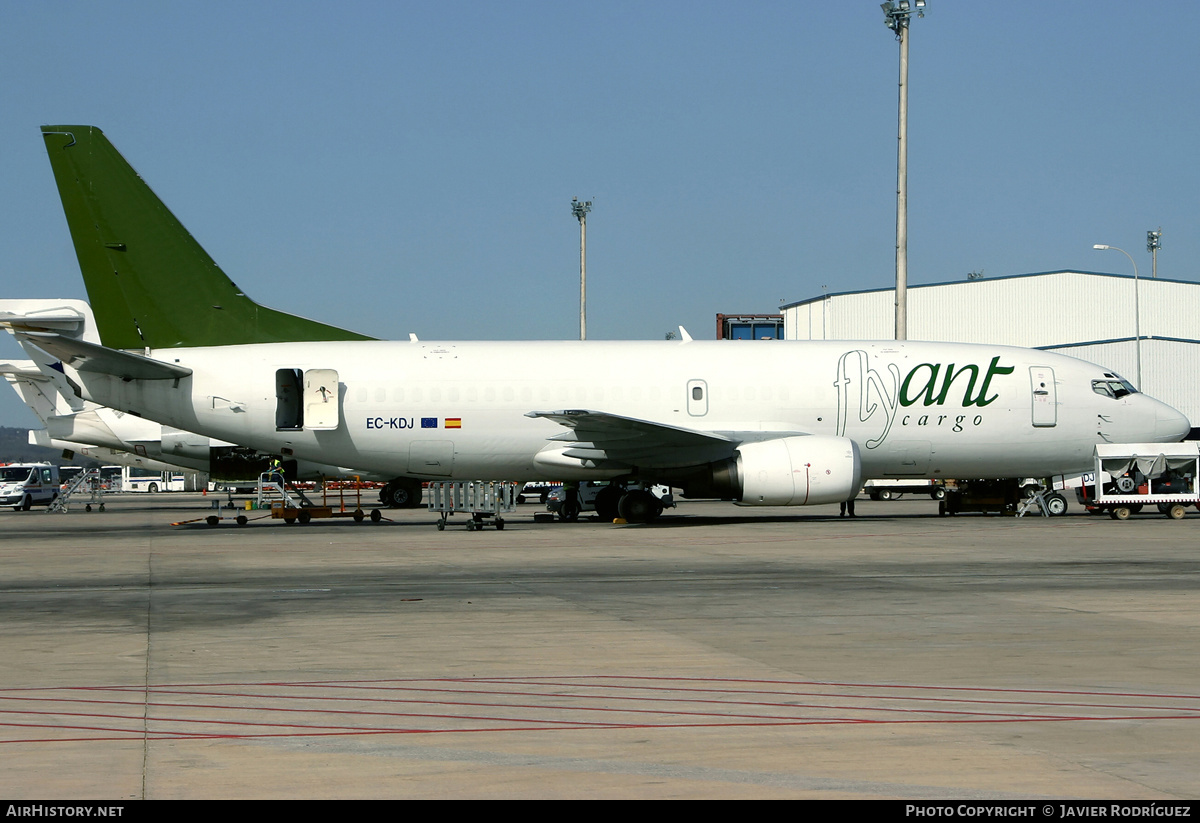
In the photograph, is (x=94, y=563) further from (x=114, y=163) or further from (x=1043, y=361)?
(x=1043, y=361)

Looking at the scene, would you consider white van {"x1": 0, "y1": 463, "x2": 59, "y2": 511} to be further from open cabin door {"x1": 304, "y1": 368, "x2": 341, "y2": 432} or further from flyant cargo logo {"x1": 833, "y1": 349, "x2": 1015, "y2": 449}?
flyant cargo logo {"x1": 833, "y1": 349, "x2": 1015, "y2": 449}

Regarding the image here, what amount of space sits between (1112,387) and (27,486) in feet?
168

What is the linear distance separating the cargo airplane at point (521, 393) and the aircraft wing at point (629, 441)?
0.07 meters

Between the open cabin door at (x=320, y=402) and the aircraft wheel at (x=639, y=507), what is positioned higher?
the open cabin door at (x=320, y=402)

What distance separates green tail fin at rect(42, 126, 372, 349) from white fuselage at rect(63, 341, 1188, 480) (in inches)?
28.3

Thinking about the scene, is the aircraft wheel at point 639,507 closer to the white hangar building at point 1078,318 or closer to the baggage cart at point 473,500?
the baggage cart at point 473,500

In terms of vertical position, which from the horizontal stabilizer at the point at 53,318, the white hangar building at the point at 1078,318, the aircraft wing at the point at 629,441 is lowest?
the aircraft wing at the point at 629,441

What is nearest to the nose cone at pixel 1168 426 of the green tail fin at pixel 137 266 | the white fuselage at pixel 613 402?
the white fuselage at pixel 613 402

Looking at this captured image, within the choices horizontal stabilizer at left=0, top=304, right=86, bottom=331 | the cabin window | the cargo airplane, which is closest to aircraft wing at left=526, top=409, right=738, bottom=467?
the cargo airplane

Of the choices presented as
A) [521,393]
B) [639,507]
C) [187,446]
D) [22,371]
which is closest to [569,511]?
[639,507]

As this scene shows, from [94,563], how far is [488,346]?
474 inches

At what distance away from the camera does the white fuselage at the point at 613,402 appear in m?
28.6

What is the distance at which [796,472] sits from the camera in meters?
26.7

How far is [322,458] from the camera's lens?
95.7 feet
